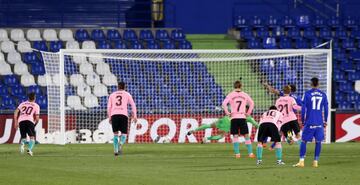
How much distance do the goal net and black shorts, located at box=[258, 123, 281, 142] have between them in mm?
8777

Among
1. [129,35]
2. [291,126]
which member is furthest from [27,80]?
[291,126]

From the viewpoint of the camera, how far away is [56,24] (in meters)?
38.5

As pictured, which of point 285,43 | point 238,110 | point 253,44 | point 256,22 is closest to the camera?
point 238,110

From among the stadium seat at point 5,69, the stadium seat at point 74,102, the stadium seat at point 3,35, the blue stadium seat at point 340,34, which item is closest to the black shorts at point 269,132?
the stadium seat at point 74,102

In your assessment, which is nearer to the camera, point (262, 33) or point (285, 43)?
point (285, 43)

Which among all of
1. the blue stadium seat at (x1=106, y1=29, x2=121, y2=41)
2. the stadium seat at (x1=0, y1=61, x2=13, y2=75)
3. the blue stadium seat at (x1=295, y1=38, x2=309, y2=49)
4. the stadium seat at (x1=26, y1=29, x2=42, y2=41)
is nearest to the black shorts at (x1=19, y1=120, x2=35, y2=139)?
the stadium seat at (x1=0, y1=61, x2=13, y2=75)

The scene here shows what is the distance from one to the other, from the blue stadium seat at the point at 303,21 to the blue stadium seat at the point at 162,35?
5.48 metres

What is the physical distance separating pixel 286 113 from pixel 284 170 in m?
6.71

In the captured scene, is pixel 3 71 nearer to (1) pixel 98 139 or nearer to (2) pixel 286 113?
(1) pixel 98 139

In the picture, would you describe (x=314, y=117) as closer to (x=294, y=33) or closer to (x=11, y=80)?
(x=11, y=80)

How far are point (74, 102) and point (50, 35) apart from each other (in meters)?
5.62

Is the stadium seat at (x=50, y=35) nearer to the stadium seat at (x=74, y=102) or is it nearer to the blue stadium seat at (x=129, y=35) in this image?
the blue stadium seat at (x=129, y=35)

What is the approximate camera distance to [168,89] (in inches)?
1243

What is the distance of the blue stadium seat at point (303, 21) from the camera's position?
128ft
